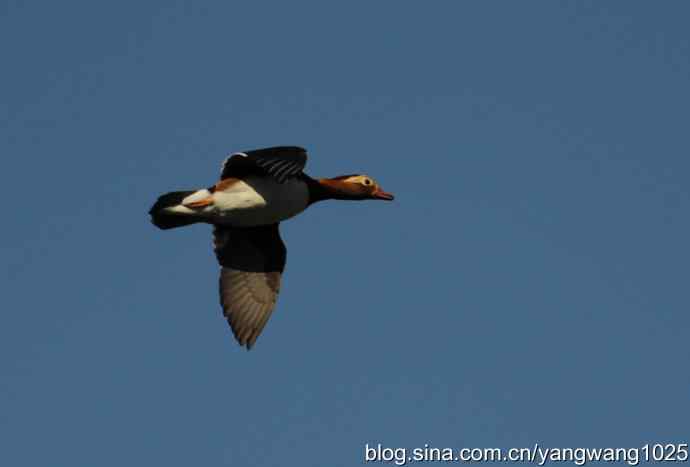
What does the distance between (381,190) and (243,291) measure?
2.44m

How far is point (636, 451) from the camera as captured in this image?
17.4 meters

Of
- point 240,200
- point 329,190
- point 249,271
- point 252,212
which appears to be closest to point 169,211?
point 240,200

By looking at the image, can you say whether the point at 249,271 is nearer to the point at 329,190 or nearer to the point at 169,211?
the point at 329,190

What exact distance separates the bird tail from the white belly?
366mm

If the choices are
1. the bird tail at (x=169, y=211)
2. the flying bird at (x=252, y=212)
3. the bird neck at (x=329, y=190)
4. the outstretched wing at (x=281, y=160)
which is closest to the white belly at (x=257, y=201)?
the flying bird at (x=252, y=212)

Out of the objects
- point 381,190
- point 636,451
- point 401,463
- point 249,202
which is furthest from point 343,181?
point 636,451

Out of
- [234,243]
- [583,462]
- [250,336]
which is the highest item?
[234,243]

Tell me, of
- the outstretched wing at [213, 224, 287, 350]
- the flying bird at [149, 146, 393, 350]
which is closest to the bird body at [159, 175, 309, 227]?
the flying bird at [149, 146, 393, 350]

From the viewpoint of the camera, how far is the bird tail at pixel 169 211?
17.5 metres

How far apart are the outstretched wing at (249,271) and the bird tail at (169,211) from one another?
1.34 m

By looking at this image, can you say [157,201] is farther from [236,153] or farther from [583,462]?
[583,462]

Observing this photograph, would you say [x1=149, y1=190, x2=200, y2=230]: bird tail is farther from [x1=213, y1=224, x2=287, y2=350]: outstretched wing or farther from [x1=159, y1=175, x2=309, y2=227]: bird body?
[x1=213, y1=224, x2=287, y2=350]: outstretched wing

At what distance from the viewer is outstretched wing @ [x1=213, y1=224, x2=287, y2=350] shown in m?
18.8

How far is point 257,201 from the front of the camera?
17.6m
